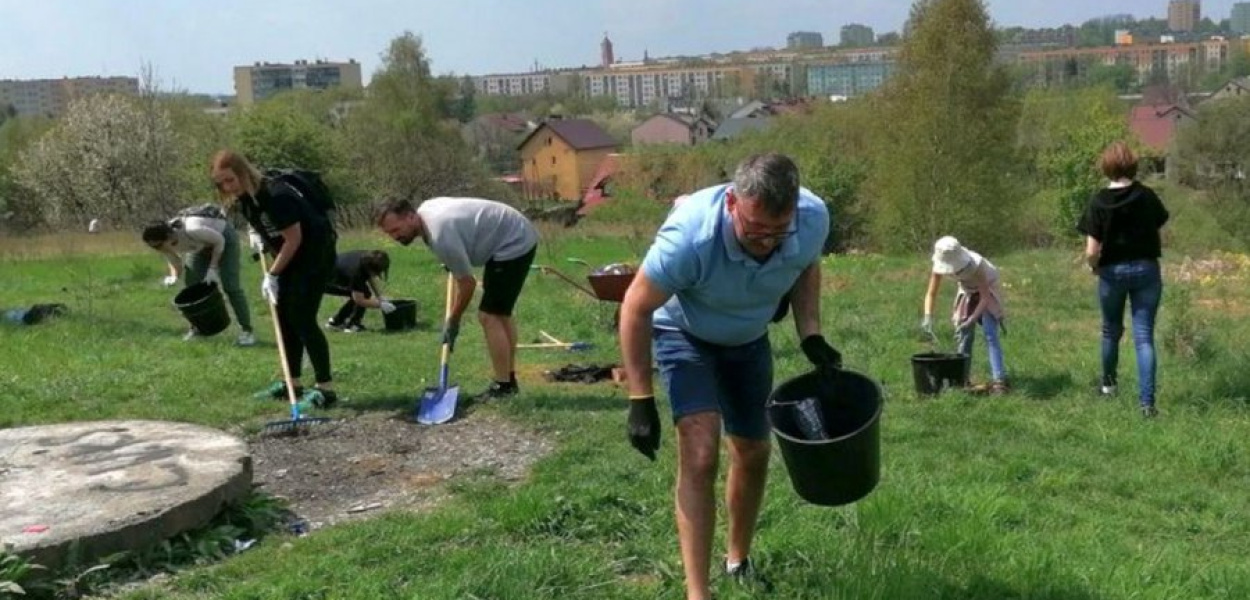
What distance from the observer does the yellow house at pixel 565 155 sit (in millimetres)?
69062

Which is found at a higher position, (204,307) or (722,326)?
(722,326)

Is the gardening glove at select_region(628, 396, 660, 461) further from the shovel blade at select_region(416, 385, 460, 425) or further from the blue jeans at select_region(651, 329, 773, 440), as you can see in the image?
the shovel blade at select_region(416, 385, 460, 425)

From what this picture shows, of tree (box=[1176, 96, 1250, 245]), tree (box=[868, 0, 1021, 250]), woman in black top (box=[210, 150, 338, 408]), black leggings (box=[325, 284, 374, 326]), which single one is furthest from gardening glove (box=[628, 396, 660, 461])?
tree (box=[1176, 96, 1250, 245])

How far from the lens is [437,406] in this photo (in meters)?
6.72

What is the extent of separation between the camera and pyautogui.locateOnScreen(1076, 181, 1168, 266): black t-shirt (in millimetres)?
6551

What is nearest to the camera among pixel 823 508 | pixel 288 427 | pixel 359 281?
pixel 823 508

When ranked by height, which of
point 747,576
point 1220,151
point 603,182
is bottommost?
point 603,182

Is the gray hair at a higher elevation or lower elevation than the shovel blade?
higher

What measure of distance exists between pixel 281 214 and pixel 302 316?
0.65 metres

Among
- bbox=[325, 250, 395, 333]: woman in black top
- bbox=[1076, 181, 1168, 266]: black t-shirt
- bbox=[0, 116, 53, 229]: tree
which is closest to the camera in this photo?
bbox=[1076, 181, 1168, 266]: black t-shirt

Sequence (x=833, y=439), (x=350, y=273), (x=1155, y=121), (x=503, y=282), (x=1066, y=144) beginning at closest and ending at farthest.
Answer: (x=833, y=439) → (x=503, y=282) → (x=350, y=273) → (x=1066, y=144) → (x=1155, y=121)

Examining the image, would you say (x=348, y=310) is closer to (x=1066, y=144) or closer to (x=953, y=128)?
(x=953, y=128)

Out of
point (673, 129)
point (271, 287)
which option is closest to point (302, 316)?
point (271, 287)

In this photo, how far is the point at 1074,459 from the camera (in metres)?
5.70
